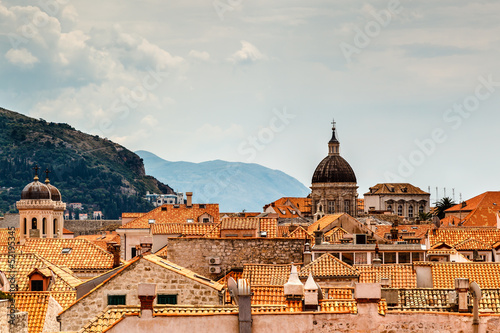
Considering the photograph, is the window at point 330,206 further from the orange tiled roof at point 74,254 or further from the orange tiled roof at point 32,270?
the orange tiled roof at point 32,270

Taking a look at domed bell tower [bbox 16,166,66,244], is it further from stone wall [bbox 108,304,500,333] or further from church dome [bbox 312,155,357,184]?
stone wall [bbox 108,304,500,333]

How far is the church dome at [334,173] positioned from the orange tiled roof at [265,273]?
134 m

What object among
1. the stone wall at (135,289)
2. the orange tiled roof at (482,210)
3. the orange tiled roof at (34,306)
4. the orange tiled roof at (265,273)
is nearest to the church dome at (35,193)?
the orange tiled roof at (482,210)

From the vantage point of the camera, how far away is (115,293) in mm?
20875

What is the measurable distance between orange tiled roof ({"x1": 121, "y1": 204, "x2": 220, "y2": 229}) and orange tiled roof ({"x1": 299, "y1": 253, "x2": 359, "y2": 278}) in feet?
213

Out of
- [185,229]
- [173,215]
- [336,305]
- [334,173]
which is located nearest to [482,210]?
[173,215]

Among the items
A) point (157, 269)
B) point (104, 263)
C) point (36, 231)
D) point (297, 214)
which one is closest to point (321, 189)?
point (297, 214)

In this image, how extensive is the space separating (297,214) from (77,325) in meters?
140

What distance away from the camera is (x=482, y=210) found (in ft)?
358

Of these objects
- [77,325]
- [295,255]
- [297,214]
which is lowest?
[77,325]

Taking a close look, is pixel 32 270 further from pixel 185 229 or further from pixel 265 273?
pixel 185 229

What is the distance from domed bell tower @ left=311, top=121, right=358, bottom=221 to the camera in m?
161

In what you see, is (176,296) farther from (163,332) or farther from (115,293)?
(163,332)

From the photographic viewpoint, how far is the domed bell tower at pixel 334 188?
527ft
